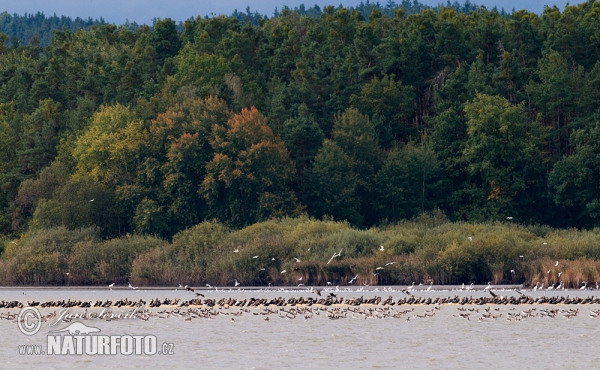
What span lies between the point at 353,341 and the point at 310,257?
1145 inches

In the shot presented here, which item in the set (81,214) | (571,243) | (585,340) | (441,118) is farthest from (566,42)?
(585,340)

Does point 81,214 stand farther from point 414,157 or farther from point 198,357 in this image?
point 198,357

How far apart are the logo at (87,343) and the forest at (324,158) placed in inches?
1010

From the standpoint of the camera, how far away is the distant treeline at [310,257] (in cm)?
6662

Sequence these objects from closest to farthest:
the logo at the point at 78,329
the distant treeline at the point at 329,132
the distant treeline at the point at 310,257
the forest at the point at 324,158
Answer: the logo at the point at 78,329 < the distant treeline at the point at 310,257 < the forest at the point at 324,158 < the distant treeline at the point at 329,132

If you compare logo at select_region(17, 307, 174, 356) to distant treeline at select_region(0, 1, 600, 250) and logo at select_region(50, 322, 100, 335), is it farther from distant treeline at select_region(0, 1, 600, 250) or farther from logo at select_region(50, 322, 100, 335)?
distant treeline at select_region(0, 1, 600, 250)

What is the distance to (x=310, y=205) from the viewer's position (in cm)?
9281

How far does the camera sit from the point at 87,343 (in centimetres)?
4122

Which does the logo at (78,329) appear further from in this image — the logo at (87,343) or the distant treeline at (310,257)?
the distant treeline at (310,257)

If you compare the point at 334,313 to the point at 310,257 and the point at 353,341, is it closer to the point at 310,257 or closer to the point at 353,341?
the point at 353,341

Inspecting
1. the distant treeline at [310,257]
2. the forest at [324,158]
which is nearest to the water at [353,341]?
the distant treeline at [310,257]

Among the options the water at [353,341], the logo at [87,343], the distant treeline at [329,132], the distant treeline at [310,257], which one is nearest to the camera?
the water at [353,341]

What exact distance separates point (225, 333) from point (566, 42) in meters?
68.1

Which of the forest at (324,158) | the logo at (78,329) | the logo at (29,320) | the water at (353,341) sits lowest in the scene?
the water at (353,341)
